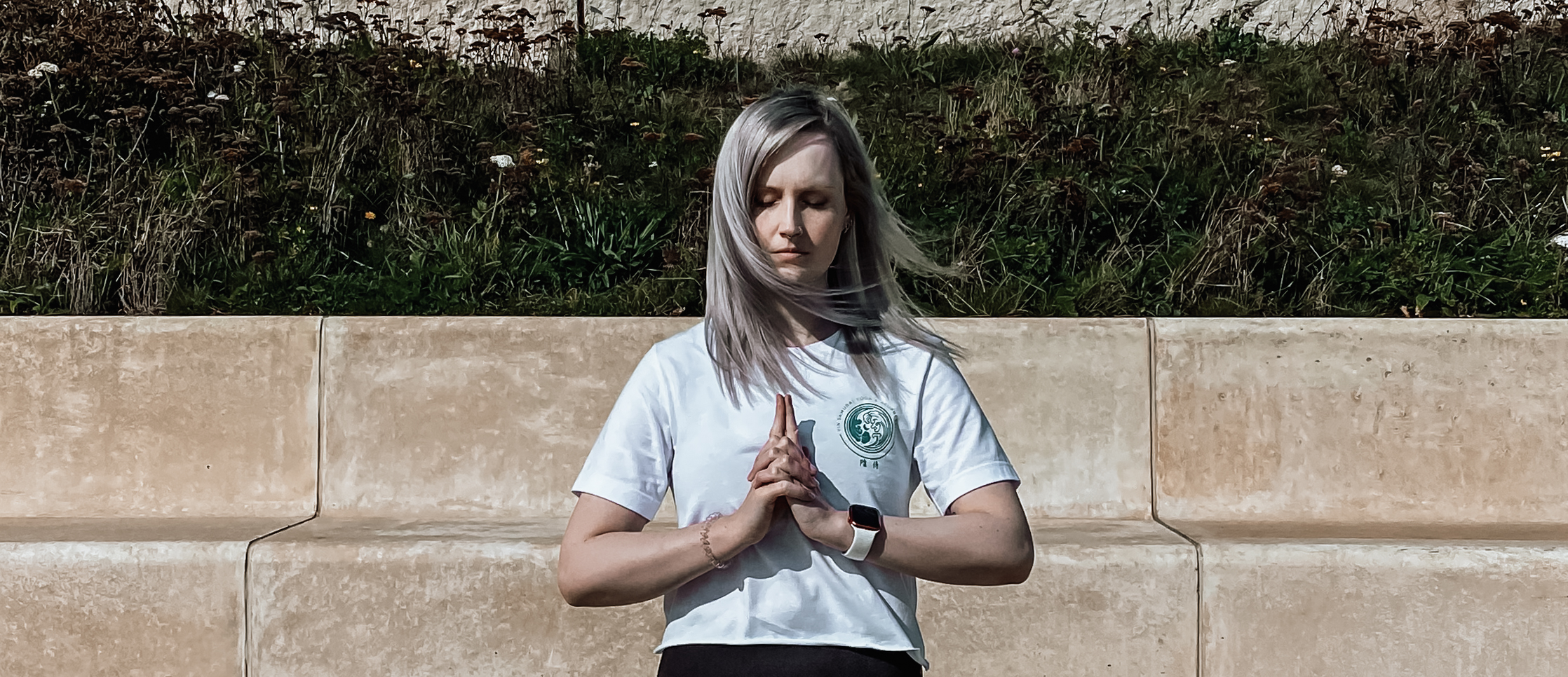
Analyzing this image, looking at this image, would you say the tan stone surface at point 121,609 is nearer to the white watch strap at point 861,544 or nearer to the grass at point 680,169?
the grass at point 680,169

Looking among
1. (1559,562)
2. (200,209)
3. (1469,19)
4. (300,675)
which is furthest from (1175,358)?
Result: (1469,19)

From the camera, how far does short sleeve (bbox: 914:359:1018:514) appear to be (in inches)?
60.6

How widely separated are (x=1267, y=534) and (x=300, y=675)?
109 inches

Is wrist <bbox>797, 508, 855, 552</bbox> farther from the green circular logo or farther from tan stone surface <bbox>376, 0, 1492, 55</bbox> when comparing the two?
tan stone surface <bbox>376, 0, 1492, 55</bbox>

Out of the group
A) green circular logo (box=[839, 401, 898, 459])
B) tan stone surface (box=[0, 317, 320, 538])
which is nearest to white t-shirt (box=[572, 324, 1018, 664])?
green circular logo (box=[839, 401, 898, 459])

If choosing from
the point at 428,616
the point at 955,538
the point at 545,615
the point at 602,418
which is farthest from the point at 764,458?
the point at 602,418

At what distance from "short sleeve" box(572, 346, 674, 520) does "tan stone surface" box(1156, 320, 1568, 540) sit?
2.78 metres

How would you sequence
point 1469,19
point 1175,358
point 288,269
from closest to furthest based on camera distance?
1. point 1175,358
2. point 288,269
3. point 1469,19

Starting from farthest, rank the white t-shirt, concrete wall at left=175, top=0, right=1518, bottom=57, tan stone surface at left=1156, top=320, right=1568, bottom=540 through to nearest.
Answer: concrete wall at left=175, top=0, right=1518, bottom=57 → tan stone surface at left=1156, top=320, right=1568, bottom=540 → the white t-shirt

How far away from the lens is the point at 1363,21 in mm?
7129

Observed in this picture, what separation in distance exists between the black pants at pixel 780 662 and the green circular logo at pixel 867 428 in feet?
0.75

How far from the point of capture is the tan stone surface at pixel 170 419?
4039mm

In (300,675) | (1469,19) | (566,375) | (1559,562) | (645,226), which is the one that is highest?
(1469,19)

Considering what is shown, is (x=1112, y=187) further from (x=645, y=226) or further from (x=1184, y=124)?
(x=645, y=226)
